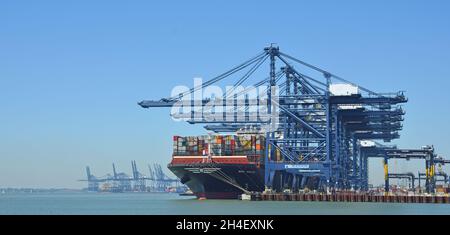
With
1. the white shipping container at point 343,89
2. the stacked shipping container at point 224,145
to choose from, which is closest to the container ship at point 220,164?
the stacked shipping container at point 224,145

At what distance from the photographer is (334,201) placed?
71438 mm

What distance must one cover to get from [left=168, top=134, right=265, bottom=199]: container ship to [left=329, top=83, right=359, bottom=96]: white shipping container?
→ 31.3 feet

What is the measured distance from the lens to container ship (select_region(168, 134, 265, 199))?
244 ft

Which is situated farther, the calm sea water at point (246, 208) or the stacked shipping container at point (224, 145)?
the stacked shipping container at point (224, 145)

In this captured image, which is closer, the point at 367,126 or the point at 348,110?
the point at 348,110

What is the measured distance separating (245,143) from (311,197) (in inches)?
410

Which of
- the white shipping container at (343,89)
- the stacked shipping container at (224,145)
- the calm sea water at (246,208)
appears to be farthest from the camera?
the stacked shipping container at (224,145)

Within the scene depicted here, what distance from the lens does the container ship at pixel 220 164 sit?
244ft

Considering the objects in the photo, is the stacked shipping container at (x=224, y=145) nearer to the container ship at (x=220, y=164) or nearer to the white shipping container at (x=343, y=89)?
the container ship at (x=220, y=164)

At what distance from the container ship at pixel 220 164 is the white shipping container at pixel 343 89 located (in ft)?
31.3

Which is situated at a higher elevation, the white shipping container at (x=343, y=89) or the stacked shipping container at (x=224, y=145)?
the white shipping container at (x=343, y=89)

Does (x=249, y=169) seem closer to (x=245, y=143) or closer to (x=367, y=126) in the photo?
(x=245, y=143)

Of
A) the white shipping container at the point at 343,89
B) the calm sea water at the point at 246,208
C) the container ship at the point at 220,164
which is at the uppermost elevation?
the white shipping container at the point at 343,89
